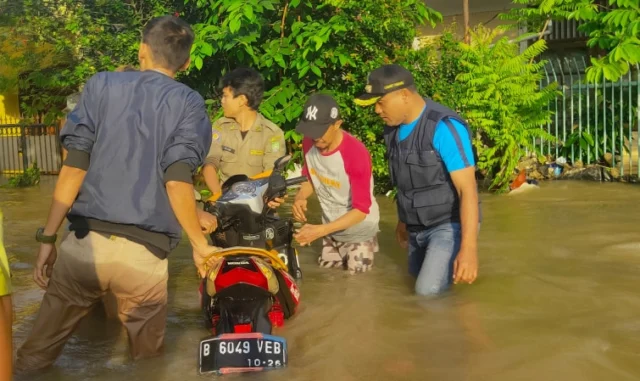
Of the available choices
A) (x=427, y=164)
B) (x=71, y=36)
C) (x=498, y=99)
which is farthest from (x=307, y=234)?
(x=71, y=36)

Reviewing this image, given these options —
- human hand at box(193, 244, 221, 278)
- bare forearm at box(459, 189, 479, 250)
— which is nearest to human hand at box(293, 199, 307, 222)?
bare forearm at box(459, 189, 479, 250)

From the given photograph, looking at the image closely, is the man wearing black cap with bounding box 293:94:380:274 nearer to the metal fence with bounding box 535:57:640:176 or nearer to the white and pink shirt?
the white and pink shirt

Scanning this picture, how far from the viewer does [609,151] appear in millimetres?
13375

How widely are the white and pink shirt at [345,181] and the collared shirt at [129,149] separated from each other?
239 centimetres

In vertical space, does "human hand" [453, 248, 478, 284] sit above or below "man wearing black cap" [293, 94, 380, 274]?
below

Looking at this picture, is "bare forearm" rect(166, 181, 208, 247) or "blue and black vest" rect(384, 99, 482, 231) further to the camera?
"blue and black vest" rect(384, 99, 482, 231)

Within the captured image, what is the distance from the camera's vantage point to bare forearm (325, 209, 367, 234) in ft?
20.2

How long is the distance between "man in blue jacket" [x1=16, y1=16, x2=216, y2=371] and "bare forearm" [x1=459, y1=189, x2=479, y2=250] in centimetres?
195

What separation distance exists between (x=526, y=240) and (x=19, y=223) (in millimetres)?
6488

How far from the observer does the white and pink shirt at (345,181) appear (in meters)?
6.30

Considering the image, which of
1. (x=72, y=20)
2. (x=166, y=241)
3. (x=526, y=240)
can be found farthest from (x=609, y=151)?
(x=166, y=241)

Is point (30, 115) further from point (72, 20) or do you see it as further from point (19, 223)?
point (19, 223)

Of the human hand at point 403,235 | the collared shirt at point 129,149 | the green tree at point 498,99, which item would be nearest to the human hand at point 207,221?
the collared shirt at point 129,149

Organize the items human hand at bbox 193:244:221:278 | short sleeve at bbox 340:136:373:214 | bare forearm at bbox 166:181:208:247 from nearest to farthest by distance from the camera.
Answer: bare forearm at bbox 166:181:208:247
human hand at bbox 193:244:221:278
short sleeve at bbox 340:136:373:214
